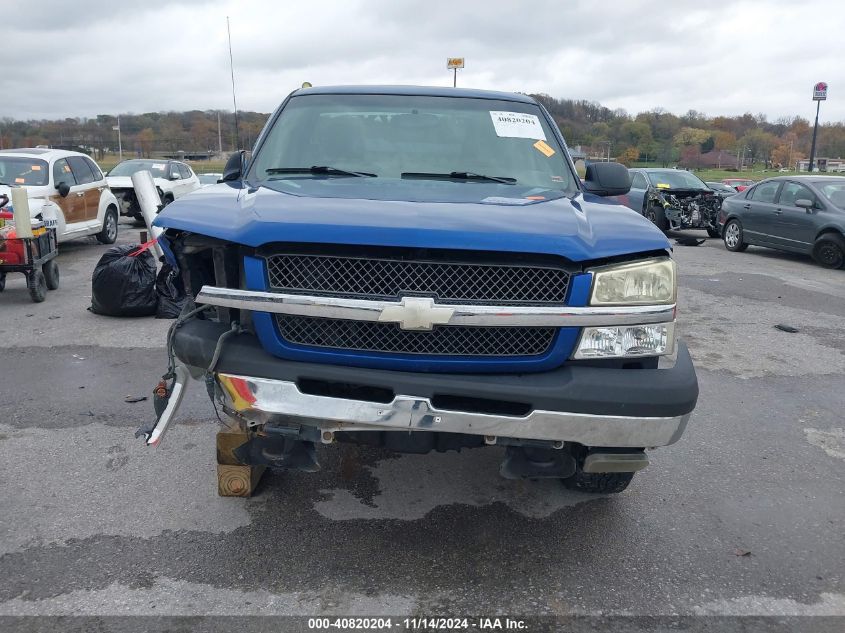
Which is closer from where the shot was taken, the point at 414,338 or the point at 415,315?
the point at 415,315

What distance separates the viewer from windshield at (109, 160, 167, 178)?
17237mm

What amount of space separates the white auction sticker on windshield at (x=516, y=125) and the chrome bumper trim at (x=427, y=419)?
2.12 m

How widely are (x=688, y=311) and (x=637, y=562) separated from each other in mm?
5841

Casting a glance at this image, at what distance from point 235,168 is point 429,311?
87.5 inches

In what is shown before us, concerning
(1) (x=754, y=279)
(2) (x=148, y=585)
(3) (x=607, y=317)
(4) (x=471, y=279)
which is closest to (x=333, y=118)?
(4) (x=471, y=279)

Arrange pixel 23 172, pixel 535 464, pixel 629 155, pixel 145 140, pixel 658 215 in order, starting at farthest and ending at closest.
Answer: pixel 629 155 → pixel 145 140 → pixel 658 215 → pixel 23 172 → pixel 535 464

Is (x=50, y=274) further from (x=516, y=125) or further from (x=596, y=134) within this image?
(x=596, y=134)

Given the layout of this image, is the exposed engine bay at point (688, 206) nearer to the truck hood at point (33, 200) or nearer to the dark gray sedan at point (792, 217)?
the dark gray sedan at point (792, 217)

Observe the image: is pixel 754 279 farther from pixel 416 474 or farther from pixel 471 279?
pixel 471 279

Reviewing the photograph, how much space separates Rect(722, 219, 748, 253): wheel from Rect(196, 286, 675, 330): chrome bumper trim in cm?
1270

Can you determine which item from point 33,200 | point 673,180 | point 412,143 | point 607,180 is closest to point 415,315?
point 412,143

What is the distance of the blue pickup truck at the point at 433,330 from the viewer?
2621 mm

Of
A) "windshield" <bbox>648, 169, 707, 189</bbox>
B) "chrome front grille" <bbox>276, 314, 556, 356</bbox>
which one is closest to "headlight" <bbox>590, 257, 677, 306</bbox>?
"chrome front grille" <bbox>276, 314, 556, 356</bbox>

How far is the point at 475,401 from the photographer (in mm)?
2699
